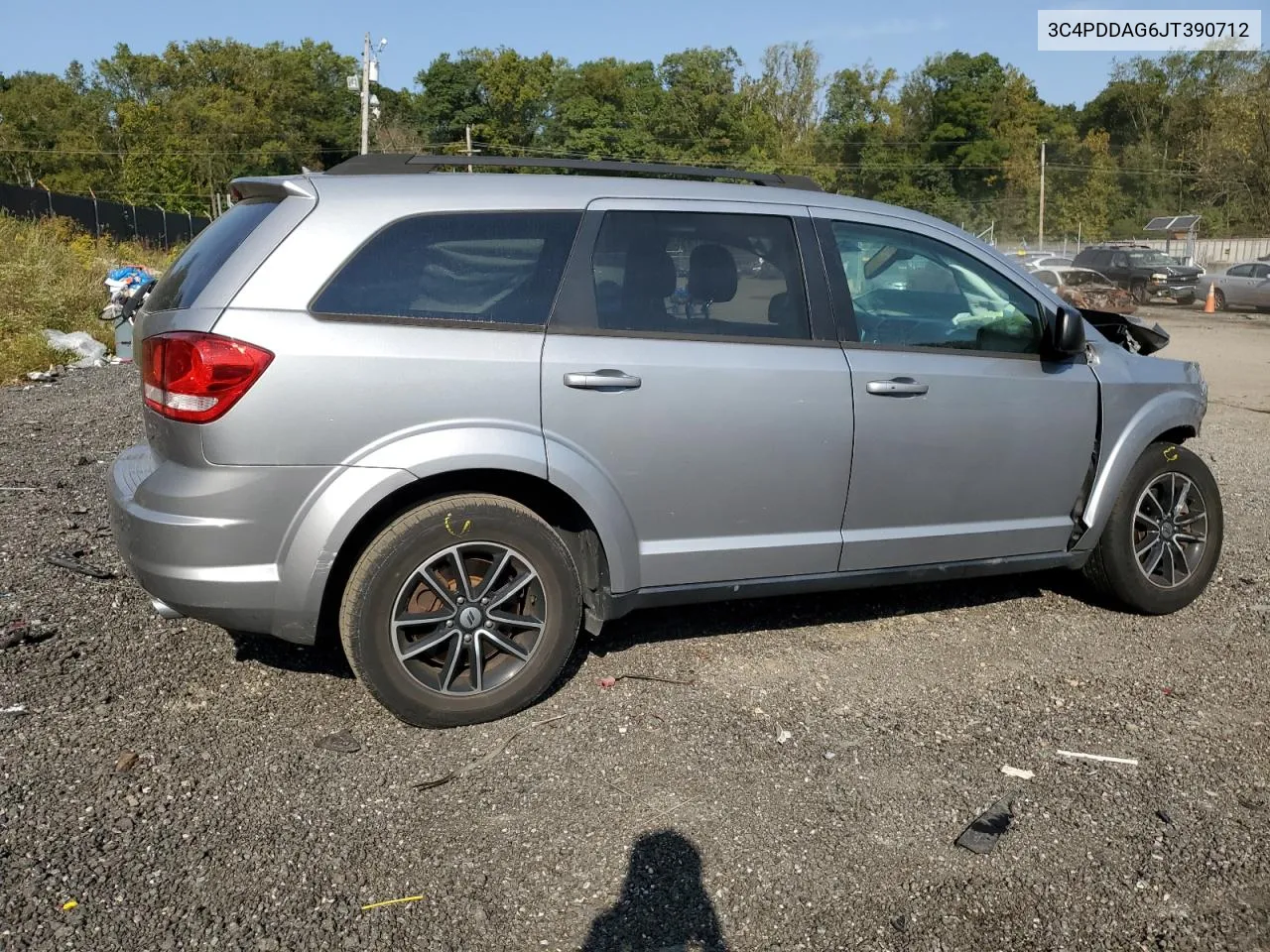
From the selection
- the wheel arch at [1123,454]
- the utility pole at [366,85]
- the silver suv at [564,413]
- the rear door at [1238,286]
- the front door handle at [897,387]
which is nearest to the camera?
the silver suv at [564,413]

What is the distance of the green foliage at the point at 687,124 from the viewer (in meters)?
72.8

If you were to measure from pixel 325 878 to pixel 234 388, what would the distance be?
1.51 m

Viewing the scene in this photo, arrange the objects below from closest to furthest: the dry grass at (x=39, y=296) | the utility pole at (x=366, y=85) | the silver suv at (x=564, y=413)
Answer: the silver suv at (x=564, y=413) → the dry grass at (x=39, y=296) → the utility pole at (x=366, y=85)

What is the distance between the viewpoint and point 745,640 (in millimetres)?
4852

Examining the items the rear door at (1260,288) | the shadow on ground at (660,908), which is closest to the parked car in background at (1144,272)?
the rear door at (1260,288)

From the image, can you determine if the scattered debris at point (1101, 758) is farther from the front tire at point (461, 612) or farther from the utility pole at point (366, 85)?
the utility pole at point (366, 85)

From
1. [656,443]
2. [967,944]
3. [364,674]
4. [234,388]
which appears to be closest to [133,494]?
[234,388]

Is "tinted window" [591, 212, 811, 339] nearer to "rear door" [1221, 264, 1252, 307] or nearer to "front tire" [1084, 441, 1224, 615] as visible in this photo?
"front tire" [1084, 441, 1224, 615]

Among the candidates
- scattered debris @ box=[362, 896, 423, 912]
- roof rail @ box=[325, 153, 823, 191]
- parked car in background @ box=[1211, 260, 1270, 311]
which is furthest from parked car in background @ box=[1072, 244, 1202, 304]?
scattered debris @ box=[362, 896, 423, 912]

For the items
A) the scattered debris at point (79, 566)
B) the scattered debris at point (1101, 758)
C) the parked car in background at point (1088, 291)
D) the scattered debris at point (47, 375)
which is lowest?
the scattered debris at point (1101, 758)

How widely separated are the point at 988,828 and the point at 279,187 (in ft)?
10.2

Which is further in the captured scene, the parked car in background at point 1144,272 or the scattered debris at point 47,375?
the parked car in background at point 1144,272

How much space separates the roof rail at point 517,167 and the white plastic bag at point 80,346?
36.0 feet

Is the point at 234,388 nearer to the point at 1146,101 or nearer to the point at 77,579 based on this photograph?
the point at 77,579
